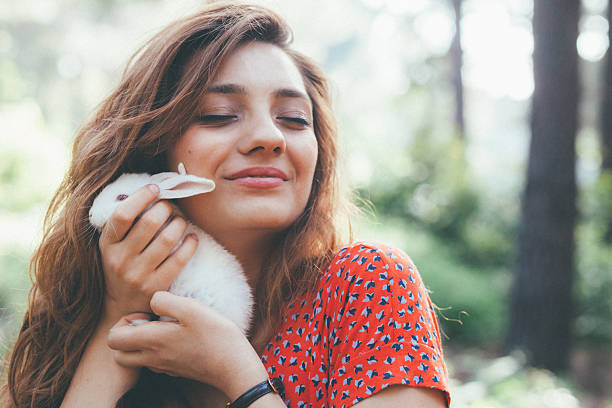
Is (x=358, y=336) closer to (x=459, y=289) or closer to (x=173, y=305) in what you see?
(x=173, y=305)

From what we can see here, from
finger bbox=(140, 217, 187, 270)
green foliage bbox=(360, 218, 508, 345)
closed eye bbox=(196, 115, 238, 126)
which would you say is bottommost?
green foliage bbox=(360, 218, 508, 345)

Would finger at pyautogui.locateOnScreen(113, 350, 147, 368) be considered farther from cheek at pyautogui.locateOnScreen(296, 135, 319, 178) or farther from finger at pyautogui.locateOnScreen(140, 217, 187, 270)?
cheek at pyautogui.locateOnScreen(296, 135, 319, 178)

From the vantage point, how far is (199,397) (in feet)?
5.67

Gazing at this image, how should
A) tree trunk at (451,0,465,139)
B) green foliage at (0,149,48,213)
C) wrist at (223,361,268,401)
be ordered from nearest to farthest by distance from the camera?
wrist at (223,361,268,401) < green foliage at (0,149,48,213) < tree trunk at (451,0,465,139)

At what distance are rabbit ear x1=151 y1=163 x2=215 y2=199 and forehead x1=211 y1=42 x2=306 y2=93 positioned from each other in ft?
1.22

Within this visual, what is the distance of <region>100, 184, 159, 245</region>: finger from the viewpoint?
1562 mm

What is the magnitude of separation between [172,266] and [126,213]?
0.75 ft

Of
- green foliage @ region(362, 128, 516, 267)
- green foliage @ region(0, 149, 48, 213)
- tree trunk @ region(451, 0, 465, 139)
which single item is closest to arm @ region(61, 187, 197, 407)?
green foliage @ region(362, 128, 516, 267)

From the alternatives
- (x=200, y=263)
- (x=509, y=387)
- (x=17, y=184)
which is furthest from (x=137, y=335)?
(x=17, y=184)

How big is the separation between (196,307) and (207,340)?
108 millimetres

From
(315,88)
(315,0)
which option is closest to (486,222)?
(315,88)

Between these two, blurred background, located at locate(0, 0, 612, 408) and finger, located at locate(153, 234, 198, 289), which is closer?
finger, located at locate(153, 234, 198, 289)

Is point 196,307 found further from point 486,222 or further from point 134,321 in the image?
point 486,222

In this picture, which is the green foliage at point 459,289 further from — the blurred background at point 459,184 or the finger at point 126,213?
the finger at point 126,213
